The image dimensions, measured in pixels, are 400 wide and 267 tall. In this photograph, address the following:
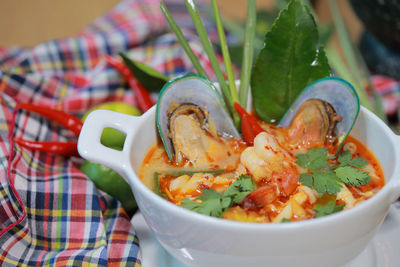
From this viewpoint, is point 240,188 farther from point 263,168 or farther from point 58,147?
point 58,147

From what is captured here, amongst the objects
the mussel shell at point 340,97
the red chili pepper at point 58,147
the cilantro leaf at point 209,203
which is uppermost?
the mussel shell at point 340,97

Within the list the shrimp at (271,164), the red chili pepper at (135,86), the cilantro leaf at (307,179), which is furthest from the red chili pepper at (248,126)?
the red chili pepper at (135,86)

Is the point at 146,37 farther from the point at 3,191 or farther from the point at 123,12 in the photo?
the point at 3,191

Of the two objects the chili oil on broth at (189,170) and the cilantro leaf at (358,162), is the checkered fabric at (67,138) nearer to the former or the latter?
the chili oil on broth at (189,170)

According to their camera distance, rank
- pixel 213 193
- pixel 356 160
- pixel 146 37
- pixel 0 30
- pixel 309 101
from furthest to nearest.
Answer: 1. pixel 0 30
2. pixel 146 37
3. pixel 309 101
4. pixel 356 160
5. pixel 213 193

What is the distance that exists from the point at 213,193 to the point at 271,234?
0.20 m

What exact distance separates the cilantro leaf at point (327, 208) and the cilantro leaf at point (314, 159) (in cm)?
16

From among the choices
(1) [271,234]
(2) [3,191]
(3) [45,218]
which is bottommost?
(3) [45,218]

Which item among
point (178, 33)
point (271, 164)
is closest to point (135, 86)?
point (178, 33)

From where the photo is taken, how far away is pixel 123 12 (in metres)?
2.16

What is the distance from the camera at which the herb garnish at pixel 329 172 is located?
3.21 feet

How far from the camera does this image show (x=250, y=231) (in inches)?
30.0

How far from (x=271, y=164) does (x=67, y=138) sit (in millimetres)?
884

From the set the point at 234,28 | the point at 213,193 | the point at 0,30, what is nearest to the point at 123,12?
the point at 234,28
